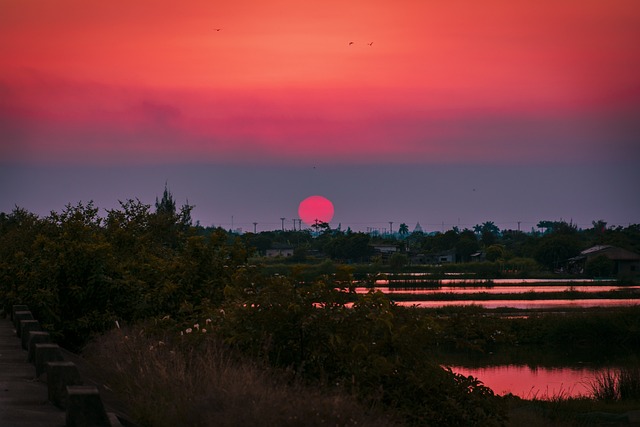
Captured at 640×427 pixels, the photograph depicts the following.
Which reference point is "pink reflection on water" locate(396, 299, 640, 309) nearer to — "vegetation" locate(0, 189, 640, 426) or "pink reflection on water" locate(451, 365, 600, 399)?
"pink reflection on water" locate(451, 365, 600, 399)

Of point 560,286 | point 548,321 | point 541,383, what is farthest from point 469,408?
point 560,286

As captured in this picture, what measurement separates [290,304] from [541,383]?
28.4 meters

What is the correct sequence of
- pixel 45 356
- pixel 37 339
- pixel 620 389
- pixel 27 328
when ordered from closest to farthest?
pixel 45 356
pixel 37 339
pixel 27 328
pixel 620 389

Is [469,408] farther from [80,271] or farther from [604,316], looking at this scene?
[604,316]

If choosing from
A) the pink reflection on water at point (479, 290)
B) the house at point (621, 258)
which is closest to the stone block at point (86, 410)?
the pink reflection on water at point (479, 290)

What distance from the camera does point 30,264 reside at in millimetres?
25688

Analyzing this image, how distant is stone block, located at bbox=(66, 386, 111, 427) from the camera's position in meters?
11.6

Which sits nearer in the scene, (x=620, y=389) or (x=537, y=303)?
(x=620, y=389)

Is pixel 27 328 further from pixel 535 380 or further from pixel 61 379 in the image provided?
pixel 535 380

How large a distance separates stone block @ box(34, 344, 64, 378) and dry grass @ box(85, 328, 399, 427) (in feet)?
4.10

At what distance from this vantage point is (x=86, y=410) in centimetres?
1173

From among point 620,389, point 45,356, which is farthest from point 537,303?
point 45,356

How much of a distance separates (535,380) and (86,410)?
34441 mm

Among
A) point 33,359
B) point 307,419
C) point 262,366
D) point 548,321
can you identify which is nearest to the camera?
point 307,419
